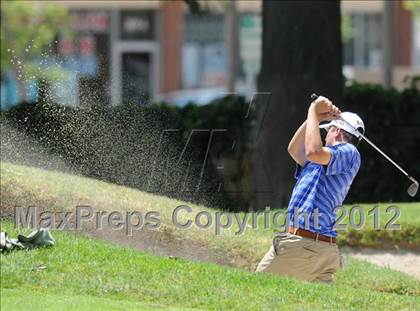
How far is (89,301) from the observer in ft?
19.9

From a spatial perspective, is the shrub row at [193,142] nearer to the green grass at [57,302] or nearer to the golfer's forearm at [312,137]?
the golfer's forearm at [312,137]

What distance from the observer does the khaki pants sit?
6.95 meters

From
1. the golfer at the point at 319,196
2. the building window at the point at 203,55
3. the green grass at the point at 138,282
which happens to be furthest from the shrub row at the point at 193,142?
the building window at the point at 203,55

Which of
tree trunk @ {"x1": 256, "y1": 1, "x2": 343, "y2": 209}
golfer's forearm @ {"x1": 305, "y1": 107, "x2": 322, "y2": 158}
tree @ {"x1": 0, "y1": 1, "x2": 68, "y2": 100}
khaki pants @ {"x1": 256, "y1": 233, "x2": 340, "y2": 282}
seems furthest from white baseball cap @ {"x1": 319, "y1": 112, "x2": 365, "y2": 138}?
tree @ {"x1": 0, "y1": 1, "x2": 68, "y2": 100}

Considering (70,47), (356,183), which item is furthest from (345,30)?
(356,183)

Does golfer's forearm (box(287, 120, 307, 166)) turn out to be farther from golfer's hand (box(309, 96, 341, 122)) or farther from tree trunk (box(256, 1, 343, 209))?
tree trunk (box(256, 1, 343, 209))

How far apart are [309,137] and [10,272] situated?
6.32 feet

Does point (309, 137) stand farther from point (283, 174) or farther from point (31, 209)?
point (283, 174)

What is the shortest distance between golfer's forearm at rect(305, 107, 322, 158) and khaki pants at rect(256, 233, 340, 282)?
60cm

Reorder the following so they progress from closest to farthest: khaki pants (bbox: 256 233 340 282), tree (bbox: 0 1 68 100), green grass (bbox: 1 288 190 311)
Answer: green grass (bbox: 1 288 190 311), khaki pants (bbox: 256 233 340 282), tree (bbox: 0 1 68 100)

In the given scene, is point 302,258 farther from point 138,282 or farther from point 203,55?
point 203,55

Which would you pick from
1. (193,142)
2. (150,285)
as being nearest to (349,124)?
(150,285)

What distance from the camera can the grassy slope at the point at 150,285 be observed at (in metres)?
6.22

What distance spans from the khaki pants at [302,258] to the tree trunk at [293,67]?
6.31 m
